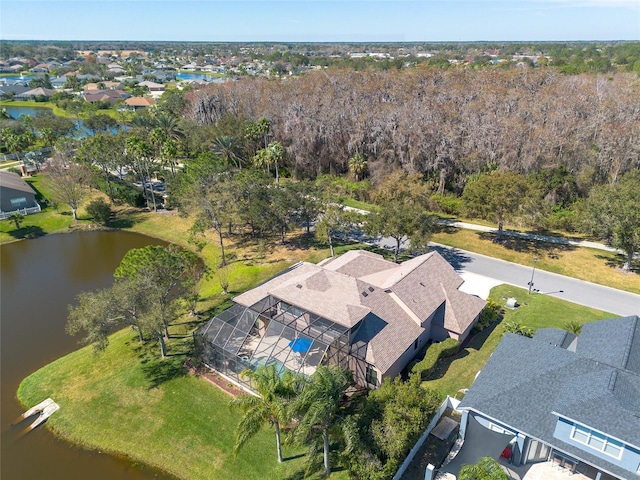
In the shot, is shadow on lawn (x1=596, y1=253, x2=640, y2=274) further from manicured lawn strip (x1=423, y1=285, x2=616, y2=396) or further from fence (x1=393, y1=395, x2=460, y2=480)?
fence (x1=393, y1=395, x2=460, y2=480)

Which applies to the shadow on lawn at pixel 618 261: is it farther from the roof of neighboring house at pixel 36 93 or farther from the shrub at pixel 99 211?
the roof of neighboring house at pixel 36 93

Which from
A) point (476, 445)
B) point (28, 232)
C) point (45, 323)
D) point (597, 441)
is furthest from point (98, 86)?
point (597, 441)

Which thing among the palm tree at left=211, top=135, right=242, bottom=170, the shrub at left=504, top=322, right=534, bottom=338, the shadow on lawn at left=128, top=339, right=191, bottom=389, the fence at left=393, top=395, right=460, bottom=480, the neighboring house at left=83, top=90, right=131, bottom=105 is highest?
the neighboring house at left=83, top=90, right=131, bottom=105

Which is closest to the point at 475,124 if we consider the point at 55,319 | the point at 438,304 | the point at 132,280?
the point at 438,304

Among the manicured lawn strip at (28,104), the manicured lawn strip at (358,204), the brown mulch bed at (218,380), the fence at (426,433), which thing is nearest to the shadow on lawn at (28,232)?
the brown mulch bed at (218,380)

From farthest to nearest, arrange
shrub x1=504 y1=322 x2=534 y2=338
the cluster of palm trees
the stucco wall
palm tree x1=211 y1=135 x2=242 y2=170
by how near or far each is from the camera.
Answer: palm tree x1=211 y1=135 x2=242 y2=170 < shrub x1=504 y1=322 x2=534 y2=338 < the cluster of palm trees < the stucco wall

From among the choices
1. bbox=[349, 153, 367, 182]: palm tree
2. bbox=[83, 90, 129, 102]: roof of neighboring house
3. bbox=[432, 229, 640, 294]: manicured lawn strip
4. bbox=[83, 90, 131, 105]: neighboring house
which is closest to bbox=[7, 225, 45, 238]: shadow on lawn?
bbox=[349, 153, 367, 182]: palm tree

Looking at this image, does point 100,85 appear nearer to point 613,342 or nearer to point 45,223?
point 45,223
